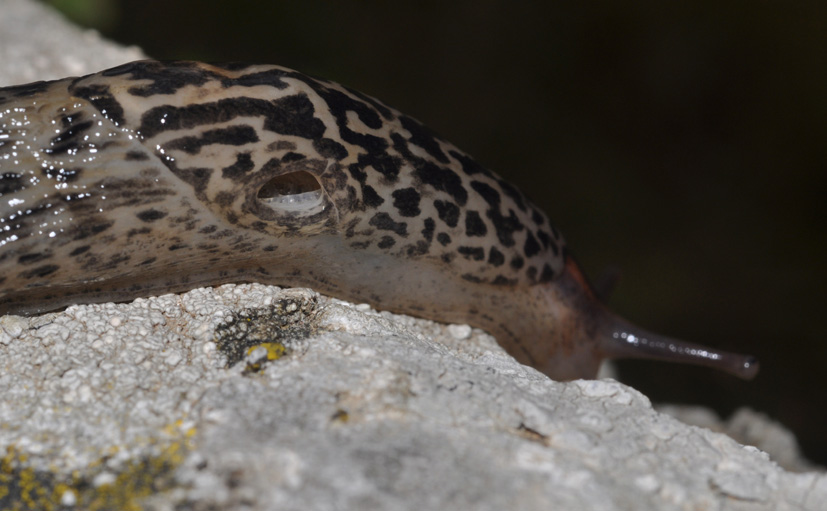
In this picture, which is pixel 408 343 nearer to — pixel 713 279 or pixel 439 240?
pixel 439 240

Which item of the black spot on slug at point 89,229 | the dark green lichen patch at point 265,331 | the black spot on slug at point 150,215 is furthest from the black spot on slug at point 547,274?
the black spot on slug at point 89,229

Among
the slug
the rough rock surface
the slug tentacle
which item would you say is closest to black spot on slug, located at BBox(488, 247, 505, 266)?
the slug

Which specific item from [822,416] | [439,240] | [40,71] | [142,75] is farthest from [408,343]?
[822,416]

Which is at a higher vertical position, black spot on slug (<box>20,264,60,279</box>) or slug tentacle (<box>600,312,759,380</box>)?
black spot on slug (<box>20,264,60,279</box>)

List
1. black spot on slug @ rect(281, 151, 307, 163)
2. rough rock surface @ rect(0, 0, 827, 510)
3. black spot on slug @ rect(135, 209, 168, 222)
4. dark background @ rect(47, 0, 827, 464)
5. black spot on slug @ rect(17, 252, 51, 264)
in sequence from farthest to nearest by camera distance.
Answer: dark background @ rect(47, 0, 827, 464) < black spot on slug @ rect(281, 151, 307, 163) < black spot on slug @ rect(135, 209, 168, 222) < black spot on slug @ rect(17, 252, 51, 264) < rough rock surface @ rect(0, 0, 827, 510)

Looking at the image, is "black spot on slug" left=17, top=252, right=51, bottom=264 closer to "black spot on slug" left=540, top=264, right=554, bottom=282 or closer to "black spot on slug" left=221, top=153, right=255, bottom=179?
"black spot on slug" left=221, top=153, right=255, bottom=179

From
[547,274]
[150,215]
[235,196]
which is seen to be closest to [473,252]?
[547,274]

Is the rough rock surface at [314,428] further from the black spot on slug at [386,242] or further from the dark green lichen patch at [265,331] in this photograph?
the black spot on slug at [386,242]
